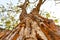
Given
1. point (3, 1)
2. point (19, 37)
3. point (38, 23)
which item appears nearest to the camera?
point (19, 37)

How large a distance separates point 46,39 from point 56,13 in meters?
1.12

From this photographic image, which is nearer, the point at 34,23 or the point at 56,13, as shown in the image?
the point at 34,23

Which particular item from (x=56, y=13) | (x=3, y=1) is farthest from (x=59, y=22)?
(x=3, y=1)

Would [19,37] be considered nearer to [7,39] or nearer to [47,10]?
[7,39]

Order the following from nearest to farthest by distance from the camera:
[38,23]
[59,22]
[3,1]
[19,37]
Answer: [19,37], [38,23], [59,22], [3,1]

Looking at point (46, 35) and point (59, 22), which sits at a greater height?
point (46, 35)

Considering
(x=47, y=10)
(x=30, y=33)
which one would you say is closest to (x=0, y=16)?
(x=47, y=10)

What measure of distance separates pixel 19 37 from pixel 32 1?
3.49 feet

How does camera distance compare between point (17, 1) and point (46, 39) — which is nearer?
point (46, 39)

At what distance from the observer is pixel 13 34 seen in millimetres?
1397

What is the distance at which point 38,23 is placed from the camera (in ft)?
4.95

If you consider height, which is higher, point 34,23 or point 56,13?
point 34,23

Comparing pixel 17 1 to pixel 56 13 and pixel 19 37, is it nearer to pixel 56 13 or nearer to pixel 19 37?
pixel 56 13

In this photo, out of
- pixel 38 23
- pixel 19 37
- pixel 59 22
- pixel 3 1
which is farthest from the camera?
pixel 3 1
